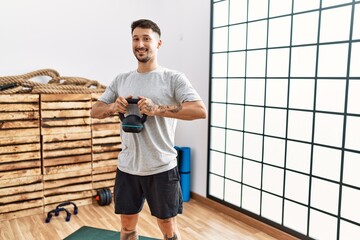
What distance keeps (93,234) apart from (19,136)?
3.45 feet

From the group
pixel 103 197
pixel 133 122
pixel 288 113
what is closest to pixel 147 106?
pixel 133 122

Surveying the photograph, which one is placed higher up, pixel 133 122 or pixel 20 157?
pixel 133 122

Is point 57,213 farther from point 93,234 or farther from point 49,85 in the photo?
point 49,85

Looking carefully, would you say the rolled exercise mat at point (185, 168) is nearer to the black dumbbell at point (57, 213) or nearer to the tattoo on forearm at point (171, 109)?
the black dumbbell at point (57, 213)

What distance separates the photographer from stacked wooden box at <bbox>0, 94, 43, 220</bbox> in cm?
287

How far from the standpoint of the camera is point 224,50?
3160mm

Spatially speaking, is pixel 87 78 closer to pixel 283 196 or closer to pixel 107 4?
pixel 107 4

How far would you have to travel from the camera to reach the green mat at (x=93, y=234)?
2604mm

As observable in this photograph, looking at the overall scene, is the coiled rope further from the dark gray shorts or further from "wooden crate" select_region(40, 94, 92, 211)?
the dark gray shorts

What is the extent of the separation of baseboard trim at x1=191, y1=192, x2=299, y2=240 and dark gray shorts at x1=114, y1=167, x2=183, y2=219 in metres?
1.15

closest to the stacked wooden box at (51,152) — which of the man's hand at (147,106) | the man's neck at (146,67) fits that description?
the man's neck at (146,67)

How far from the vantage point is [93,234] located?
2668mm

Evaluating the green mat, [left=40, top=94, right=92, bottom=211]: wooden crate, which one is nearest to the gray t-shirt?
the green mat

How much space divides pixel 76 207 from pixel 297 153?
6.43ft
